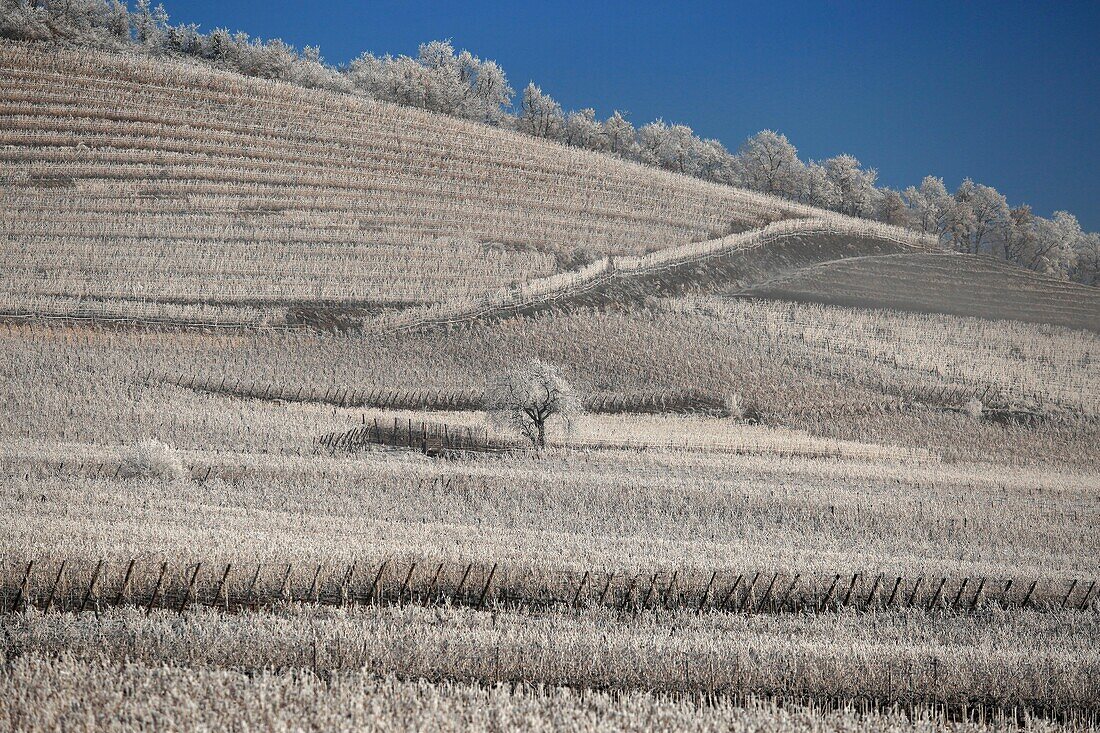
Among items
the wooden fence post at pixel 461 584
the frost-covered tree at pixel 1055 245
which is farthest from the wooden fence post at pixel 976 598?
the frost-covered tree at pixel 1055 245

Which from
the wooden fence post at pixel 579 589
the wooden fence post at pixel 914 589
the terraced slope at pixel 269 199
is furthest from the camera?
the terraced slope at pixel 269 199

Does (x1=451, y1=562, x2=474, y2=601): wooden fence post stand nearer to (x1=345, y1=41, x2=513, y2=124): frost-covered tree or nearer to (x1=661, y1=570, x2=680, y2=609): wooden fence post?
(x1=661, y1=570, x2=680, y2=609): wooden fence post

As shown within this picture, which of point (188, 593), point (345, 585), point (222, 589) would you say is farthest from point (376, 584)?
point (188, 593)

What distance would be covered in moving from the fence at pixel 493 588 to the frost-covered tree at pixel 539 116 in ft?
338

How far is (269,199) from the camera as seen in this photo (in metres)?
58.8

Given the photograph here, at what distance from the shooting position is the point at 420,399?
38.6 meters

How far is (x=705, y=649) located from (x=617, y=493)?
12356mm

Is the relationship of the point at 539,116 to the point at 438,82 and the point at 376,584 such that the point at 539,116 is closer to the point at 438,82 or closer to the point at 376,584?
the point at 438,82

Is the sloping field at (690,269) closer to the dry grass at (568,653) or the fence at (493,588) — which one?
the fence at (493,588)

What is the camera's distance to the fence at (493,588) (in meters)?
14.1

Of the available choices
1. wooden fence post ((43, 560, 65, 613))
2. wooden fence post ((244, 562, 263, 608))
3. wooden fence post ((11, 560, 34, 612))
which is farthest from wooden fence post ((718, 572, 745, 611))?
wooden fence post ((11, 560, 34, 612))

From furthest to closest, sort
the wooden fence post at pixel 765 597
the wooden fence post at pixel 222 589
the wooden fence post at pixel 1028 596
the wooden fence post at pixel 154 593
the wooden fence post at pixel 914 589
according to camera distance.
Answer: the wooden fence post at pixel 1028 596
the wooden fence post at pixel 914 589
the wooden fence post at pixel 765 597
the wooden fence post at pixel 222 589
the wooden fence post at pixel 154 593

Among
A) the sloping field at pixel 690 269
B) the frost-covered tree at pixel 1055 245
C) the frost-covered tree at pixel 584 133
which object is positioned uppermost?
the frost-covered tree at pixel 584 133

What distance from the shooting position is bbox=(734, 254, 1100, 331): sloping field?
55188mm
